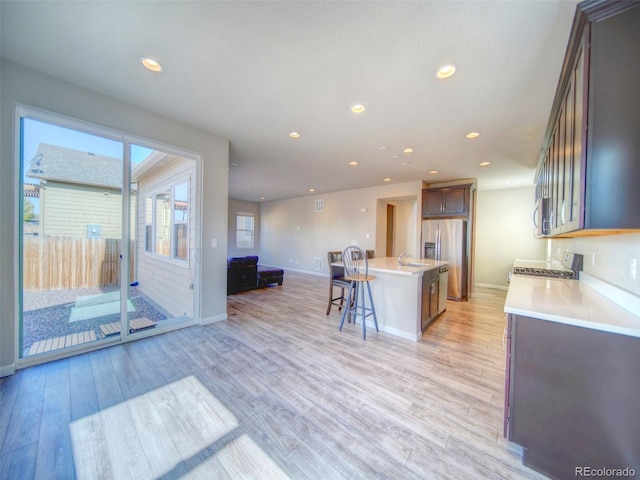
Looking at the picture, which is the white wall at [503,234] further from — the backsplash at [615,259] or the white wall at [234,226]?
the white wall at [234,226]

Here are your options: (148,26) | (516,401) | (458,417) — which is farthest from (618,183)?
(148,26)

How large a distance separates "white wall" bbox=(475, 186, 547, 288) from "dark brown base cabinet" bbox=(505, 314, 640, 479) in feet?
20.3

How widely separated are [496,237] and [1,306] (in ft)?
29.3

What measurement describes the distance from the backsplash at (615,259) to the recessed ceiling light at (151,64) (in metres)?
3.72

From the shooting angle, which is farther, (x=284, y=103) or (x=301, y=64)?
(x=284, y=103)

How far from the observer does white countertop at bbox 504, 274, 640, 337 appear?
46.1 inches

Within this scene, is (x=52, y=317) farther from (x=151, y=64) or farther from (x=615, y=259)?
(x=615, y=259)

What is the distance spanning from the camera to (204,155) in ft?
11.3

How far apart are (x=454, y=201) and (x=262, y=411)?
5.57 metres

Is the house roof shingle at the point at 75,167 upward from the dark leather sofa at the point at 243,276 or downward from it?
upward

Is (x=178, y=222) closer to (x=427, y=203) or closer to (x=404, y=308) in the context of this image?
(x=404, y=308)

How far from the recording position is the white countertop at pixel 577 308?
117 centimetres

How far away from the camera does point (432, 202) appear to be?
227 inches

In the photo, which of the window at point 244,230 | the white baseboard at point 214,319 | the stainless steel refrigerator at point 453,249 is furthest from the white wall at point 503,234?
the window at point 244,230
